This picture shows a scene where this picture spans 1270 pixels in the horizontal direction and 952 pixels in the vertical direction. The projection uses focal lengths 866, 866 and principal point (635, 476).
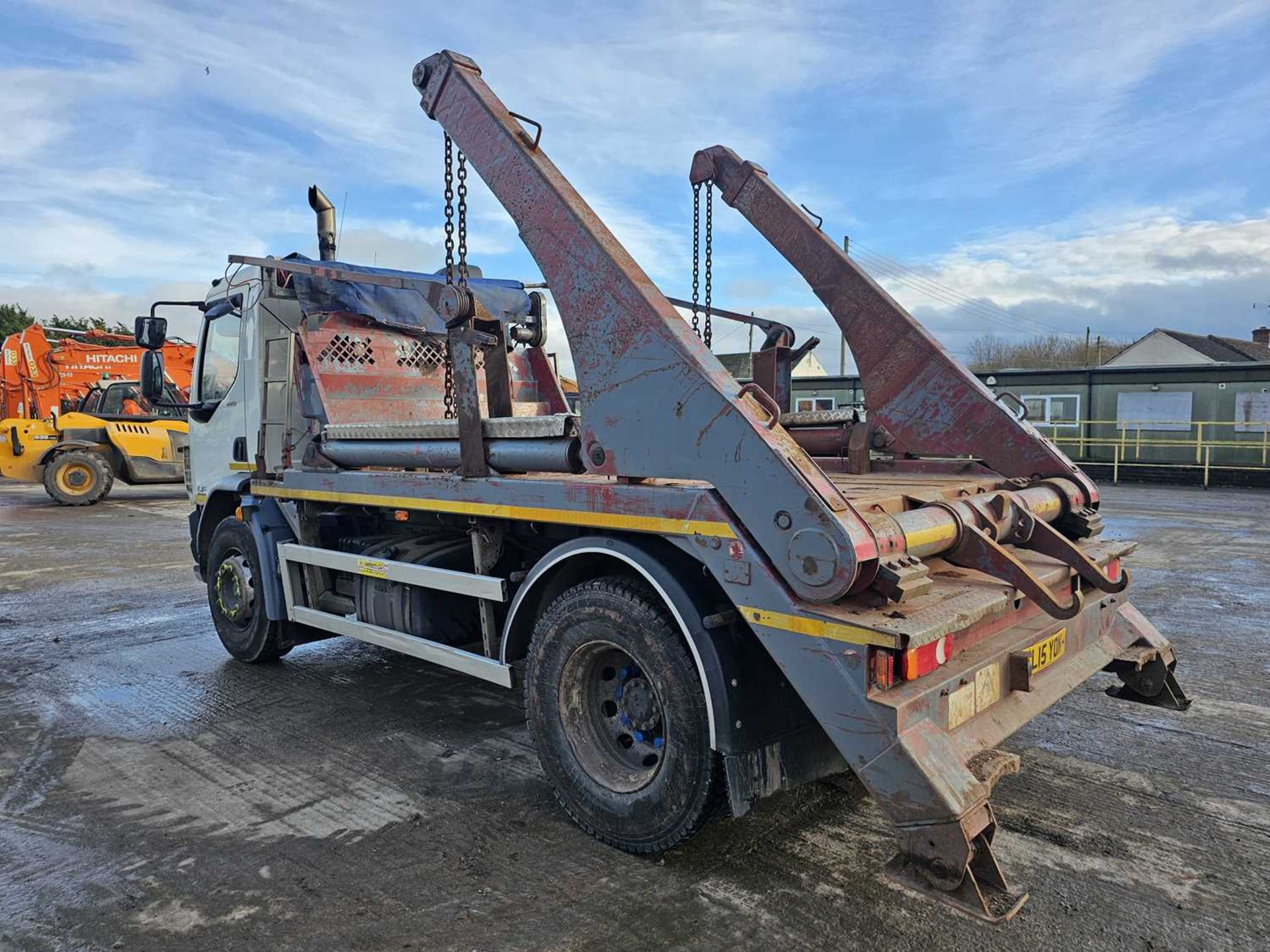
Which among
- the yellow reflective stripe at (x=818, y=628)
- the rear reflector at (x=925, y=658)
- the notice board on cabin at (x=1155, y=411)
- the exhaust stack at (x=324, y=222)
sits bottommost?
the rear reflector at (x=925, y=658)

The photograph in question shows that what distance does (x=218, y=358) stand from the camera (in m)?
6.36

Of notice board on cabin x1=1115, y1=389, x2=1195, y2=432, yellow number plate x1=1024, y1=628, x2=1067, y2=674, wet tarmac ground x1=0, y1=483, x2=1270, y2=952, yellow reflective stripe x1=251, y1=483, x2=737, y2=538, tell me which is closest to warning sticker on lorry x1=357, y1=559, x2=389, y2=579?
yellow reflective stripe x1=251, y1=483, x2=737, y2=538

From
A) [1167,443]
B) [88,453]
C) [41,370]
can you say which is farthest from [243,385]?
[1167,443]

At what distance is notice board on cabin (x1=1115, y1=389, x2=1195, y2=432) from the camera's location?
66.5ft

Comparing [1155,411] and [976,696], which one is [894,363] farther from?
[1155,411]

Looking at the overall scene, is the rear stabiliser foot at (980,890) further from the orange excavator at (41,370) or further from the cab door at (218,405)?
the orange excavator at (41,370)

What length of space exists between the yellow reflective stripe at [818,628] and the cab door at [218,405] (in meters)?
4.26

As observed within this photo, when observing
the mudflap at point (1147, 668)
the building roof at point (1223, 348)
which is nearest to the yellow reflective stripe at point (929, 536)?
the mudflap at point (1147, 668)

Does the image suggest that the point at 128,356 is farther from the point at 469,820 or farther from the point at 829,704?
the point at 829,704

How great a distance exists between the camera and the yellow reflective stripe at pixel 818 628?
253 centimetres

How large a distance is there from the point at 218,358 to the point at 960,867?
19.4ft

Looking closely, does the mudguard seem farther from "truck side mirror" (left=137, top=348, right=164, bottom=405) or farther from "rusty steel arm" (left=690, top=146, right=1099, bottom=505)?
"truck side mirror" (left=137, top=348, right=164, bottom=405)

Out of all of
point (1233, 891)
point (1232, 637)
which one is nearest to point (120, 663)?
point (1233, 891)

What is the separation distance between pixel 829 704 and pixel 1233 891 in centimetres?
164
